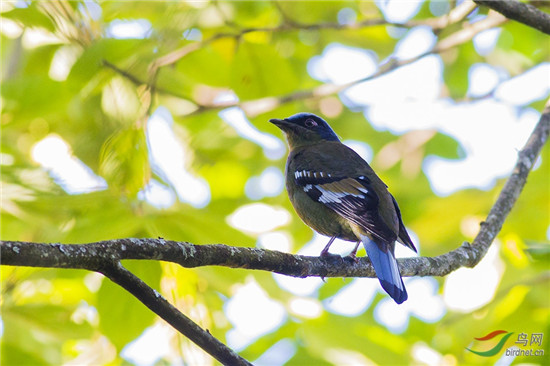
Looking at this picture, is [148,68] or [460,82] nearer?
[148,68]

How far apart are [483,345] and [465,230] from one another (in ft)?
5.37

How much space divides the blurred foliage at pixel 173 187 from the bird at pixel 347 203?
0.53 m

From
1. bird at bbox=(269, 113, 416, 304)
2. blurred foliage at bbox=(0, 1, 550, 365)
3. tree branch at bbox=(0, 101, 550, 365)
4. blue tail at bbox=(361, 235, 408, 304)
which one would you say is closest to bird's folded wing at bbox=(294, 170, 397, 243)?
bird at bbox=(269, 113, 416, 304)

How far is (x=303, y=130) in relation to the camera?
18.2 feet

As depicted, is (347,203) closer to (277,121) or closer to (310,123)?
(277,121)

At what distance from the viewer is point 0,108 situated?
16.0 feet

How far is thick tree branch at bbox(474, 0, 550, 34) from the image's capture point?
3.58 m

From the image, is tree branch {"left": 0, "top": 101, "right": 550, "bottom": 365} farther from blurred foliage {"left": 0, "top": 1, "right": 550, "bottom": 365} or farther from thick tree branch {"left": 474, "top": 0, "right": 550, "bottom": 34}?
thick tree branch {"left": 474, "top": 0, "right": 550, "bottom": 34}

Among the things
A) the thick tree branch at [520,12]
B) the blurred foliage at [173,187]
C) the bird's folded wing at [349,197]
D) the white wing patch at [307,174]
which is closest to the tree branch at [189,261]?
the bird's folded wing at [349,197]

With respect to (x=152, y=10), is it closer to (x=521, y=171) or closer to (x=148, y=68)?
(x=148, y=68)

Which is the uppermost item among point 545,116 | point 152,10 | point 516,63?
point 516,63

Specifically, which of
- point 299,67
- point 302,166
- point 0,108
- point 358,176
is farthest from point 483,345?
point 0,108

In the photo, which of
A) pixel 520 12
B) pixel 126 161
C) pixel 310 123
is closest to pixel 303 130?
pixel 310 123

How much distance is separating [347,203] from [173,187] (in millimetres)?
1170
